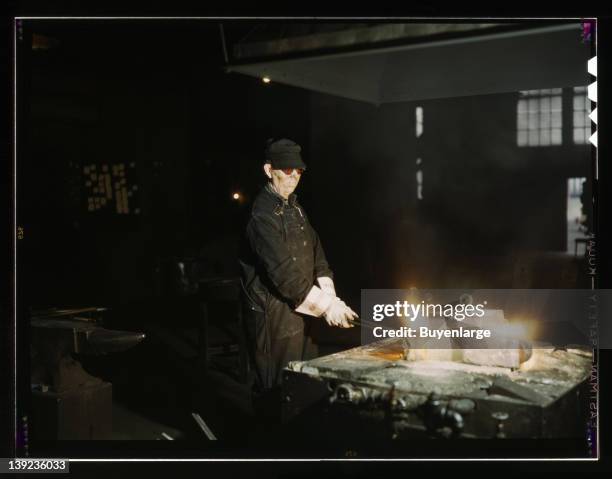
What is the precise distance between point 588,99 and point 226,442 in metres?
2.67

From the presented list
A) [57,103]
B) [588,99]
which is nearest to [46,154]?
[57,103]

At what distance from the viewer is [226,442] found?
11.1 ft

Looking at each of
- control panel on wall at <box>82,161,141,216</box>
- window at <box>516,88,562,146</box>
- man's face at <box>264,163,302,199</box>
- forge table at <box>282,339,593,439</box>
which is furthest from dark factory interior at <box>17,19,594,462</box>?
window at <box>516,88,562,146</box>

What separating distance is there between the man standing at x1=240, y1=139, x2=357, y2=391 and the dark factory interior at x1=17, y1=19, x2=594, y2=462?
0.51ft

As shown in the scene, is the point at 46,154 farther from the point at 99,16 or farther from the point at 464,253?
the point at 464,253

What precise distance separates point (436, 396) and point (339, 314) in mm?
1052

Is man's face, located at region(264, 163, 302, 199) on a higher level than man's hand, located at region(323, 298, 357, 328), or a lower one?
higher

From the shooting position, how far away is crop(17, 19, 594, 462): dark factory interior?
346 cm

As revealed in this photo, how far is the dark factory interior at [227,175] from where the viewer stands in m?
3.46

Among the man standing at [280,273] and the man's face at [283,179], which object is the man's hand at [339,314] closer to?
the man standing at [280,273]

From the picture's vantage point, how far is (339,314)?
3.52 m

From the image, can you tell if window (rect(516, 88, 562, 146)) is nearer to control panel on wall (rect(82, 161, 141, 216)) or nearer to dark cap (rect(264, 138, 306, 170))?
dark cap (rect(264, 138, 306, 170))

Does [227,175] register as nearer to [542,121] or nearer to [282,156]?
[282,156]

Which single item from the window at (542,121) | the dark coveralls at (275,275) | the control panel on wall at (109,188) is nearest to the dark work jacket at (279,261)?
the dark coveralls at (275,275)
